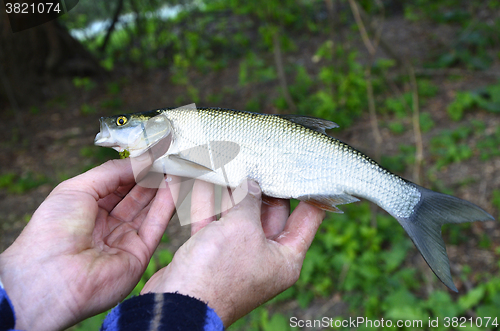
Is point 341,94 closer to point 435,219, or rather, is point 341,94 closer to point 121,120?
point 435,219

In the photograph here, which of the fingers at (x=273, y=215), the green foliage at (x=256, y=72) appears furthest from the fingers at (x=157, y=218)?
the green foliage at (x=256, y=72)

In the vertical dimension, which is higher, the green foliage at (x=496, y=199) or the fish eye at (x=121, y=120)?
the fish eye at (x=121, y=120)

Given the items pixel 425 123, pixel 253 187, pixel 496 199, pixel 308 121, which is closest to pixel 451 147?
pixel 425 123

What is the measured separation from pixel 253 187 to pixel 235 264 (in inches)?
24.2

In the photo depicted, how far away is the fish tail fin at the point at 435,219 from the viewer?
2.02 m

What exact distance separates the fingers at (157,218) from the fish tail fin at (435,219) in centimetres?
150

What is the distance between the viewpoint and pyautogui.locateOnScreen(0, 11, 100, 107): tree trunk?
9.31m

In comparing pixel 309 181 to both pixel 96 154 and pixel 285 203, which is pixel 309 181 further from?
pixel 96 154

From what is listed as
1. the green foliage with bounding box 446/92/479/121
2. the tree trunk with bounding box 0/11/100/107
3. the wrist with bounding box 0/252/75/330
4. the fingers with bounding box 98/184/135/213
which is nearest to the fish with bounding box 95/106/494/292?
the fingers with bounding box 98/184/135/213

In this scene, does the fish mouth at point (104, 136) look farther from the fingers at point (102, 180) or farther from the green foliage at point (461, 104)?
the green foliage at point (461, 104)

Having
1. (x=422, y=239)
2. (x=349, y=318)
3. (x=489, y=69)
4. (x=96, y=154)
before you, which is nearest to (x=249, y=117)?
(x=422, y=239)

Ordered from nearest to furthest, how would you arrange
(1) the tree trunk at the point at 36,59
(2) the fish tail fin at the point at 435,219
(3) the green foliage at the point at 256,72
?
(2) the fish tail fin at the point at 435,219 → (3) the green foliage at the point at 256,72 → (1) the tree trunk at the point at 36,59

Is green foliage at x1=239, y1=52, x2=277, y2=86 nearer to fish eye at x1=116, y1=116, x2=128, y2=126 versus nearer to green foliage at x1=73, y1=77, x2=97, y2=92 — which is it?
green foliage at x1=73, y1=77, x2=97, y2=92

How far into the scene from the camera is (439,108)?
6.73 metres
